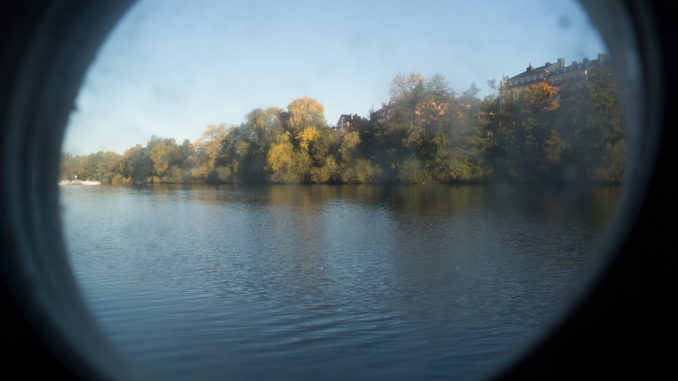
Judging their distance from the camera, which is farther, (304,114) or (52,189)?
(304,114)

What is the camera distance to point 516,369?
4.61ft

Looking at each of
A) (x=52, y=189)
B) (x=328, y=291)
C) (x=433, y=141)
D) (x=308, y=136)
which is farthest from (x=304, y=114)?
(x=52, y=189)

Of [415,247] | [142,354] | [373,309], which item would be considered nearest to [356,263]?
[415,247]

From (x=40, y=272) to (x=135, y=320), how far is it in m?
7.15

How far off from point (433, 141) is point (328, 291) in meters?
49.7

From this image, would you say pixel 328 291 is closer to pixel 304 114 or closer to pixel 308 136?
pixel 308 136

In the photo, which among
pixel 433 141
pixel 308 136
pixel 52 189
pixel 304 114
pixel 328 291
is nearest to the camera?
pixel 52 189

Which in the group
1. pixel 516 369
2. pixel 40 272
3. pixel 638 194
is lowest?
pixel 516 369

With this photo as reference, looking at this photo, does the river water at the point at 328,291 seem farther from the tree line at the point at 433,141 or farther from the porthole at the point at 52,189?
the tree line at the point at 433,141

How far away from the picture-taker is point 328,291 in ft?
33.9

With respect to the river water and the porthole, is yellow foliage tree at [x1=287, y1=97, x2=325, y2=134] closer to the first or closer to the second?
the river water

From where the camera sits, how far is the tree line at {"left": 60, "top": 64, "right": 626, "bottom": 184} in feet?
148

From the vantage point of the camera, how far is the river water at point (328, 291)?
618 cm

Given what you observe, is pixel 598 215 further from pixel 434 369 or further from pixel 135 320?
pixel 135 320
